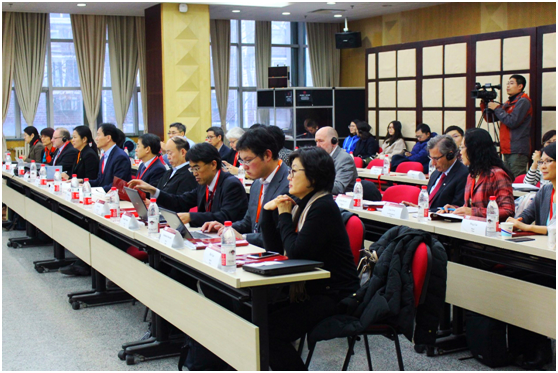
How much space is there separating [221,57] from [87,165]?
24.0 ft

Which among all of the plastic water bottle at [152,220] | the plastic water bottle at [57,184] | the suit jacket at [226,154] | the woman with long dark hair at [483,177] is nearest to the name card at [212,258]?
the plastic water bottle at [152,220]

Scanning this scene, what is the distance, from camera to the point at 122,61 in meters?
12.8

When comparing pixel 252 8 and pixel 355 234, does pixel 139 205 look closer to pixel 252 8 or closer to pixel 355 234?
pixel 355 234

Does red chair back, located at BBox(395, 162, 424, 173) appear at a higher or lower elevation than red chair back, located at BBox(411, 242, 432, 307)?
higher

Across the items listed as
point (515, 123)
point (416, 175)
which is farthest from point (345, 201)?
point (515, 123)

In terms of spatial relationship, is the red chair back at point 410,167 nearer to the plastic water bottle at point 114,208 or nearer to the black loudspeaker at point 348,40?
the plastic water bottle at point 114,208

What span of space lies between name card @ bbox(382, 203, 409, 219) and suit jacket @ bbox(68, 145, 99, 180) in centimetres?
359

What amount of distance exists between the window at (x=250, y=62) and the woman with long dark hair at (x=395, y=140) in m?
4.22

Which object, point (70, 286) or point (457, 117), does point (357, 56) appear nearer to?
point (457, 117)

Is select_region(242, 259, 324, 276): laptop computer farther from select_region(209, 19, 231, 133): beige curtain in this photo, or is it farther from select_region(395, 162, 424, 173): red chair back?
select_region(209, 19, 231, 133): beige curtain

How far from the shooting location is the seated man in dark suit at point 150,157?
5461mm

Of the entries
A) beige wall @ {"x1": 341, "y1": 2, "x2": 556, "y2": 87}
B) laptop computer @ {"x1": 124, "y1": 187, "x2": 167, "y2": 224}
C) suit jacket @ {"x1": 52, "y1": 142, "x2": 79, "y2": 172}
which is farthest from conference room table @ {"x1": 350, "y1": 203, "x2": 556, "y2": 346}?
beige wall @ {"x1": 341, "y1": 2, "x2": 556, "y2": 87}

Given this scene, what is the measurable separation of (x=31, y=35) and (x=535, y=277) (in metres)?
11.2

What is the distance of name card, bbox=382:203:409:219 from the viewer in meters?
4.16
